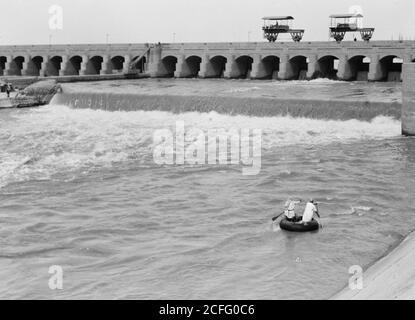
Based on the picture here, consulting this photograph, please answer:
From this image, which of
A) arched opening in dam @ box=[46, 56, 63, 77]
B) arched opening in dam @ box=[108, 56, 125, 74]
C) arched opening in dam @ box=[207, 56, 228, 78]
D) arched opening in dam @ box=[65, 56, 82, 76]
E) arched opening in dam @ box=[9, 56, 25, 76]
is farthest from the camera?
arched opening in dam @ box=[9, 56, 25, 76]

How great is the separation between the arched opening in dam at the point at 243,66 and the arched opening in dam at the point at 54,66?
96.6ft

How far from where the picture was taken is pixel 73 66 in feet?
273

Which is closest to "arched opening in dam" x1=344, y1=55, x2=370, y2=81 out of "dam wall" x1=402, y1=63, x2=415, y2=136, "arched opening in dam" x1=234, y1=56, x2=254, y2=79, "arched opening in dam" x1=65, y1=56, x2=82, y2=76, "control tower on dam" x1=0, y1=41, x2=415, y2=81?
"control tower on dam" x1=0, y1=41, x2=415, y2=81

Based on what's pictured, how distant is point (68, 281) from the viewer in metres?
14.1

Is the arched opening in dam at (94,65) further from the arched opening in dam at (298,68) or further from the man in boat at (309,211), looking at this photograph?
the man in boat at (309,211)

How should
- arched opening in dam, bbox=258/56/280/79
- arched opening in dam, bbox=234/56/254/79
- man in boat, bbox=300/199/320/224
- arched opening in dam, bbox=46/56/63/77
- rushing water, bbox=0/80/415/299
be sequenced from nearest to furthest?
rushing water, bbox=0/80/415/299, man in boat, bbox=300/199/320/224, arched opening in dam, bbox=258/56/280/79, arched opening in dam, bbox=234/56/254/79, arched opening in dam, bbox=46/56/63/77

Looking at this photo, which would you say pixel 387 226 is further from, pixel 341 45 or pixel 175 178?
pixel 341 45

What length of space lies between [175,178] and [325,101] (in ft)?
55.6

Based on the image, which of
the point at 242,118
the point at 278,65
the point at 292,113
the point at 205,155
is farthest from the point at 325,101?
the point at 278,65

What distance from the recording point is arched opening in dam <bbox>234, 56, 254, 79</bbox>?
68500mm

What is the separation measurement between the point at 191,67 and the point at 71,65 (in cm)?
1890

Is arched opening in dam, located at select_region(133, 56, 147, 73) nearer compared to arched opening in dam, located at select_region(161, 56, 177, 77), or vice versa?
arched opening in dam, located at select_region(161, 56, 177, 77)

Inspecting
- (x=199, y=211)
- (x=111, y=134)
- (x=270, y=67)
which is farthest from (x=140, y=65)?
(x=199, y=211)

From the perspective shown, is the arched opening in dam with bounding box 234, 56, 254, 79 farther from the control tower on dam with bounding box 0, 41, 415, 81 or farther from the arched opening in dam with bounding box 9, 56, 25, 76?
the arched opening in dam with bounding box 9, 56, 25, 76
